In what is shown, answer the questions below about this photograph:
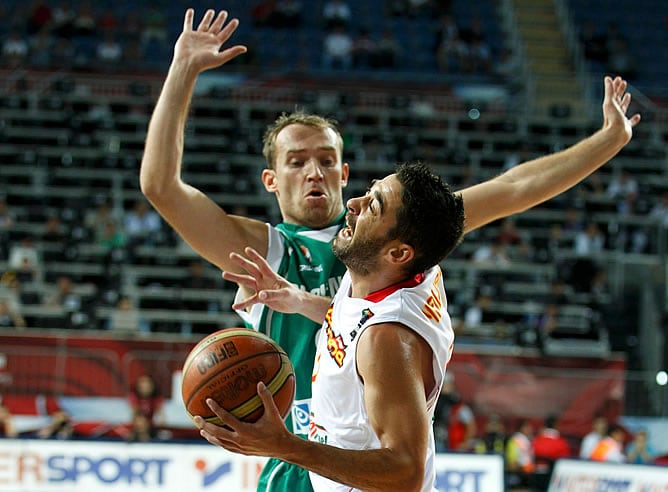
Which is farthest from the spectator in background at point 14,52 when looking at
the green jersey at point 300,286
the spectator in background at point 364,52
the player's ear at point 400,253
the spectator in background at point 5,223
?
the player's ear at point 400,253

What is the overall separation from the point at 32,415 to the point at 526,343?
583 cm

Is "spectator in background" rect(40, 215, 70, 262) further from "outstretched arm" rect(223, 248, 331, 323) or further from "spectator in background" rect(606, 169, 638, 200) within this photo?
"outstretched arm" rect(223, 248, 331, 323)

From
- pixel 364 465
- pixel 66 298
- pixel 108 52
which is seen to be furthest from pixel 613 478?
pixel 108 52

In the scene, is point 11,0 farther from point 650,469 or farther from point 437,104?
point 650,469

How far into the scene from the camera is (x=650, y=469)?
8.68m

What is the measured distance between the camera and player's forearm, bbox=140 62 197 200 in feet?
12.2

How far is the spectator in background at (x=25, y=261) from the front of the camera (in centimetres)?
1414

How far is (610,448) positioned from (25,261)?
27.2 feet

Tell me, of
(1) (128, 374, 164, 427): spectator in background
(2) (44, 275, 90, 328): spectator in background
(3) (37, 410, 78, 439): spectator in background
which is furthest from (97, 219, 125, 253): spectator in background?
(3) (37, 410, 78, 439): spectator in background

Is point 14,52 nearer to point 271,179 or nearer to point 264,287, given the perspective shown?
point 271,179

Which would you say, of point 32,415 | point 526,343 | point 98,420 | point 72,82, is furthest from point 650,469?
point 72,82

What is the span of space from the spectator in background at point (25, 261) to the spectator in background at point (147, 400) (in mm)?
3882

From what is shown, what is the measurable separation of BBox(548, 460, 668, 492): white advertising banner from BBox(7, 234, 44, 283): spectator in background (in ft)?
27.4

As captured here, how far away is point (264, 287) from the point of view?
374 cm
